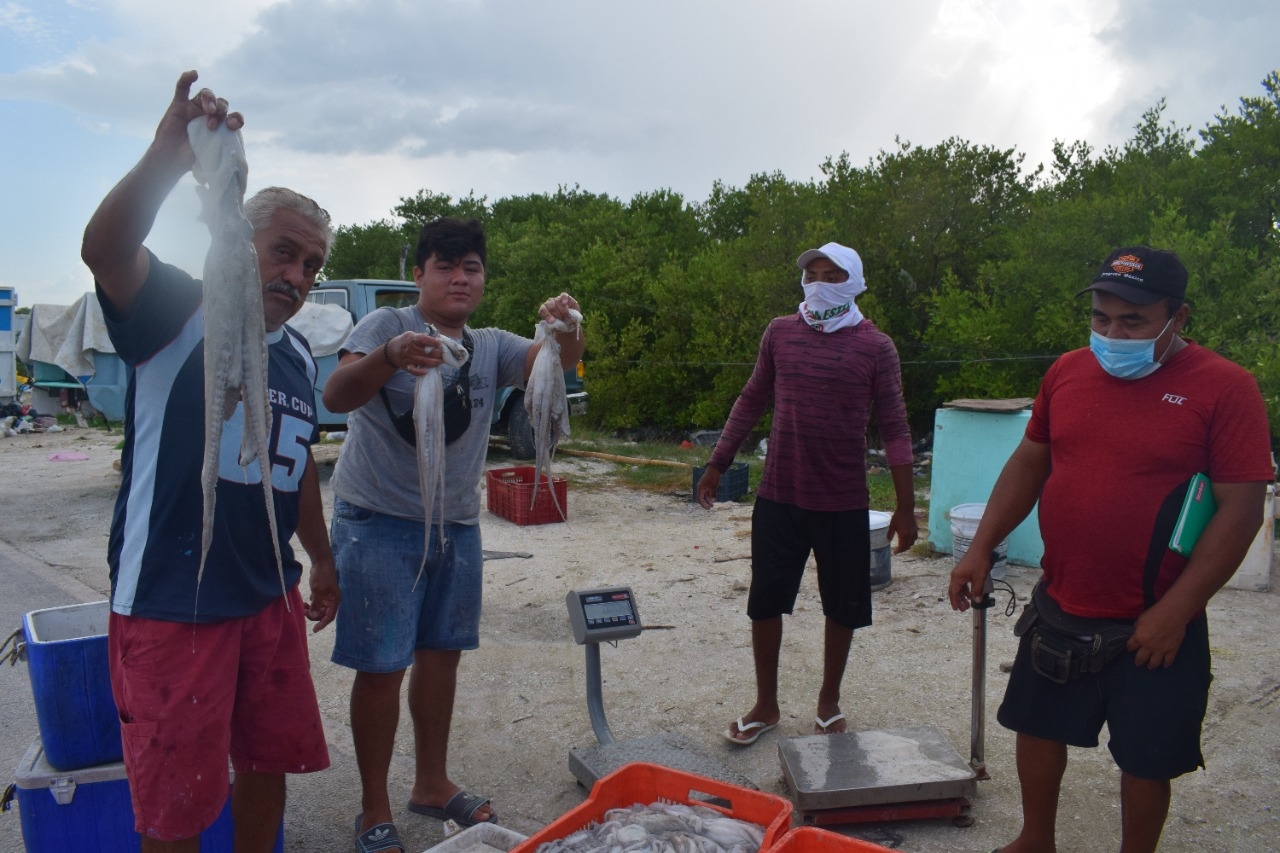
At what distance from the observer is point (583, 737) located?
14.0 feet

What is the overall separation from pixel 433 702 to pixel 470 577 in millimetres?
496

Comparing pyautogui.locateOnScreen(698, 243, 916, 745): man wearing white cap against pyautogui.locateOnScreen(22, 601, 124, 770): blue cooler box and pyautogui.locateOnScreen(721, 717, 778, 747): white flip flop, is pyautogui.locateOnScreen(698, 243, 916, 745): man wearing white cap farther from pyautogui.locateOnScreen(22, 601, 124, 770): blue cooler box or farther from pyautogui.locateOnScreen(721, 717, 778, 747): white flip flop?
pyautogui.locateOnScreen(22, 601, 124, 770): blue cooler box

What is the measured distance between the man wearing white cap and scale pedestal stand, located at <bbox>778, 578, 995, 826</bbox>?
487 mm

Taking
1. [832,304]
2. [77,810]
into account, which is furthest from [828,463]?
[77,810]

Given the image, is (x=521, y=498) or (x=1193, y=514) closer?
(x=1193, y=514)

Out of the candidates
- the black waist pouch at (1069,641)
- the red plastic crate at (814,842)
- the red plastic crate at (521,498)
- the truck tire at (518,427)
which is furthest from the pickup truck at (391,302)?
the red plastic crate at (814,842)

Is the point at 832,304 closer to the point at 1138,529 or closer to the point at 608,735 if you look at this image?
the point at 1138,529

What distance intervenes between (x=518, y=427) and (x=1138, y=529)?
371 inches

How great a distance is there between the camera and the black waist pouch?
2.77 meters

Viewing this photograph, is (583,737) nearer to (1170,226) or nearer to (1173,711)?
(1173,711)

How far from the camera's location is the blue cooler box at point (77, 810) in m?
2.65

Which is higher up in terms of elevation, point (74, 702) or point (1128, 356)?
Answer: point (1128, 356)

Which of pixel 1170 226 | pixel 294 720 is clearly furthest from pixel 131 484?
pixel 1170 226

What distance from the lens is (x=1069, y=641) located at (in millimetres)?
2857
